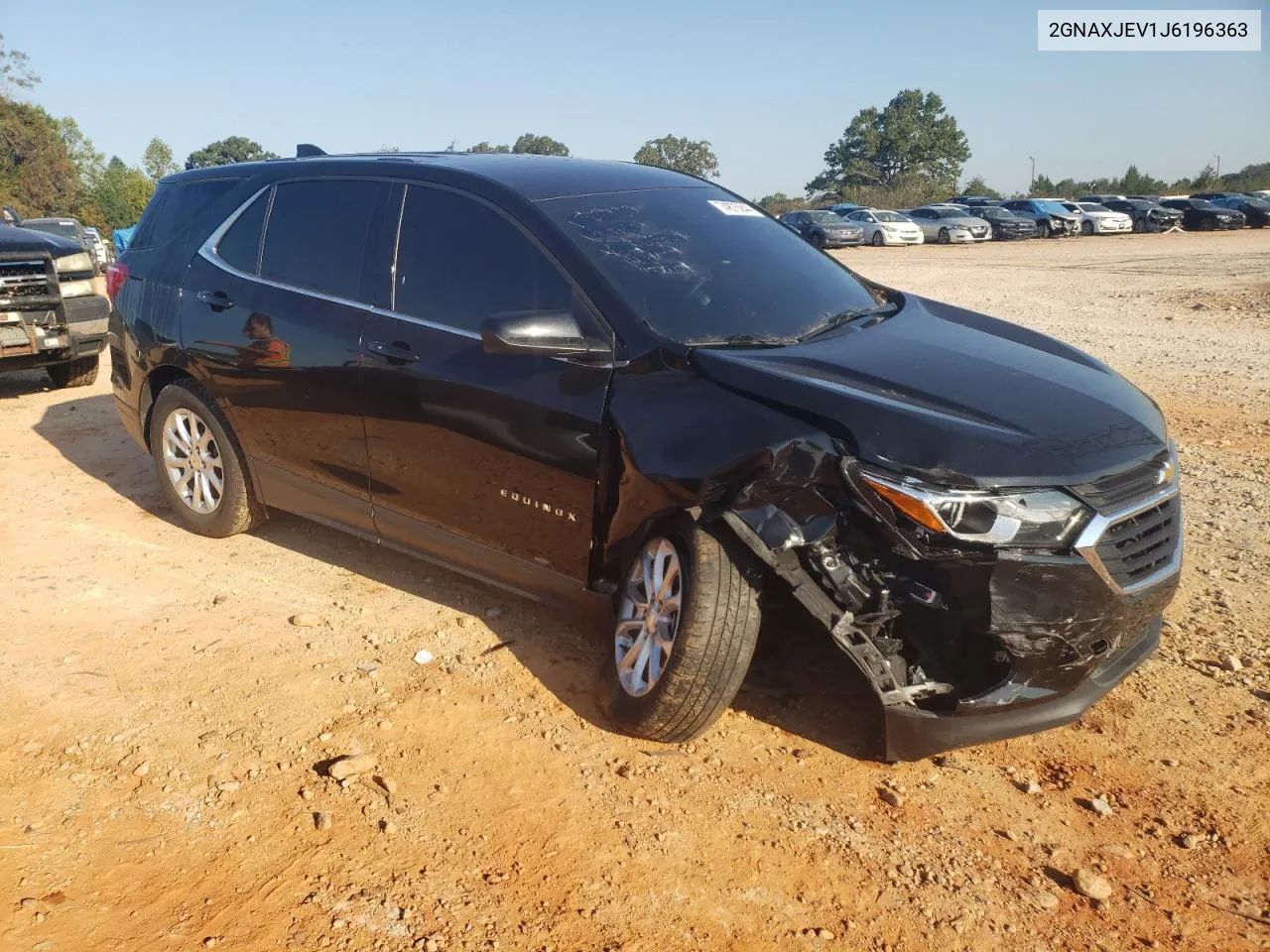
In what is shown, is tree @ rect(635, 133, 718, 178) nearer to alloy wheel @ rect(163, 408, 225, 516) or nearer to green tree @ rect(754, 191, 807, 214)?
green tree @ rect(754, 191, 807, 214)

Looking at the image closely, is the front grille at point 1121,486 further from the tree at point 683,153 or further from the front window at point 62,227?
the tree at point 683,153

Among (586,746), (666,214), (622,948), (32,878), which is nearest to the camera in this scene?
(622,948)

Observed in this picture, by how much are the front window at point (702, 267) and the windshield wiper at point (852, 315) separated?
0.09ft

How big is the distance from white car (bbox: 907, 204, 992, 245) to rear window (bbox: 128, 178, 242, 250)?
33.7 meters

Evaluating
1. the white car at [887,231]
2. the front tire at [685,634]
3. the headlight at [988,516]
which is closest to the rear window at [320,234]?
the front tire at [685,634]

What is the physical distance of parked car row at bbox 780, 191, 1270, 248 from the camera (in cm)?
3497

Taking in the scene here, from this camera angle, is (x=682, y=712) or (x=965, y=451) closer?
(x=965, y=451)

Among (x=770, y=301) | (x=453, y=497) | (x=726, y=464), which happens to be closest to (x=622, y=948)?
(x=726, y=464)

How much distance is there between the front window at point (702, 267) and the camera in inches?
143

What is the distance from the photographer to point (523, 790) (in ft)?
10.4

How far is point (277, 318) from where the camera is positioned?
454 cm

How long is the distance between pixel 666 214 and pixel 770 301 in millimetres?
605

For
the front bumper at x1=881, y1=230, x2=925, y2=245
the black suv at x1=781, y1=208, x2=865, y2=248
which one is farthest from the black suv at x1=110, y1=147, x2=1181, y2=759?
Result: the front bumper at x1=881, y1=230, x2=925, y2=245

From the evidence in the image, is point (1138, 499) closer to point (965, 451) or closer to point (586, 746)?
point (965, 451)
